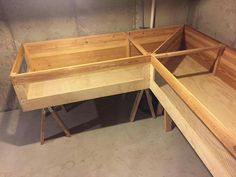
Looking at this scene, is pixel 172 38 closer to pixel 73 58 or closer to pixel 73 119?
pixel 73 58

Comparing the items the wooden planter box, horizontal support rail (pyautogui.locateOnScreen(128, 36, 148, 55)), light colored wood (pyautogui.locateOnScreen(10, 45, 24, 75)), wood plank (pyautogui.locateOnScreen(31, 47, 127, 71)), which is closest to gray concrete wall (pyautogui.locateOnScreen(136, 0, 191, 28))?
the wooden planter box

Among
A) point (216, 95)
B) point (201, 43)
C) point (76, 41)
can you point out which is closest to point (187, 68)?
point (201, 43)

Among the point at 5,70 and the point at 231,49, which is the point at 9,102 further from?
the point at 231,49

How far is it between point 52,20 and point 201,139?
6.00 ft

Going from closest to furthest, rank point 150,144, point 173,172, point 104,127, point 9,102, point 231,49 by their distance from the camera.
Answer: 1. point 173,172
2. point 231,49
3. point 150,144
4. point 104,127
5. point 9,102

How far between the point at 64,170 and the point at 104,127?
0.62 m

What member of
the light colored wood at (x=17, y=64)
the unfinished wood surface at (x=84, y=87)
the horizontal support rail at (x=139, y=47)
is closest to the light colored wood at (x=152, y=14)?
the horizontal support rail at (x=139, y=47)

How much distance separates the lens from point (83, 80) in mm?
1910

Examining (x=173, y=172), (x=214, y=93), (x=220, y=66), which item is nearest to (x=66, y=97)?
(x=173, y=172)

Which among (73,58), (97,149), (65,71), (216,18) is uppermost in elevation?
(216,18)

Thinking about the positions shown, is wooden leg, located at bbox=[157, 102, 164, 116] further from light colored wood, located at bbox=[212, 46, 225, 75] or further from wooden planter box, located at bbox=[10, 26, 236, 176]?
light colored wood, located at bbox=[212, 46, 225, 75]

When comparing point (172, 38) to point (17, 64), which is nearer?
point (17, 64)

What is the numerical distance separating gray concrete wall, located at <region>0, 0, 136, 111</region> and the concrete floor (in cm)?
68

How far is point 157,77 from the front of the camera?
6.70 feet
